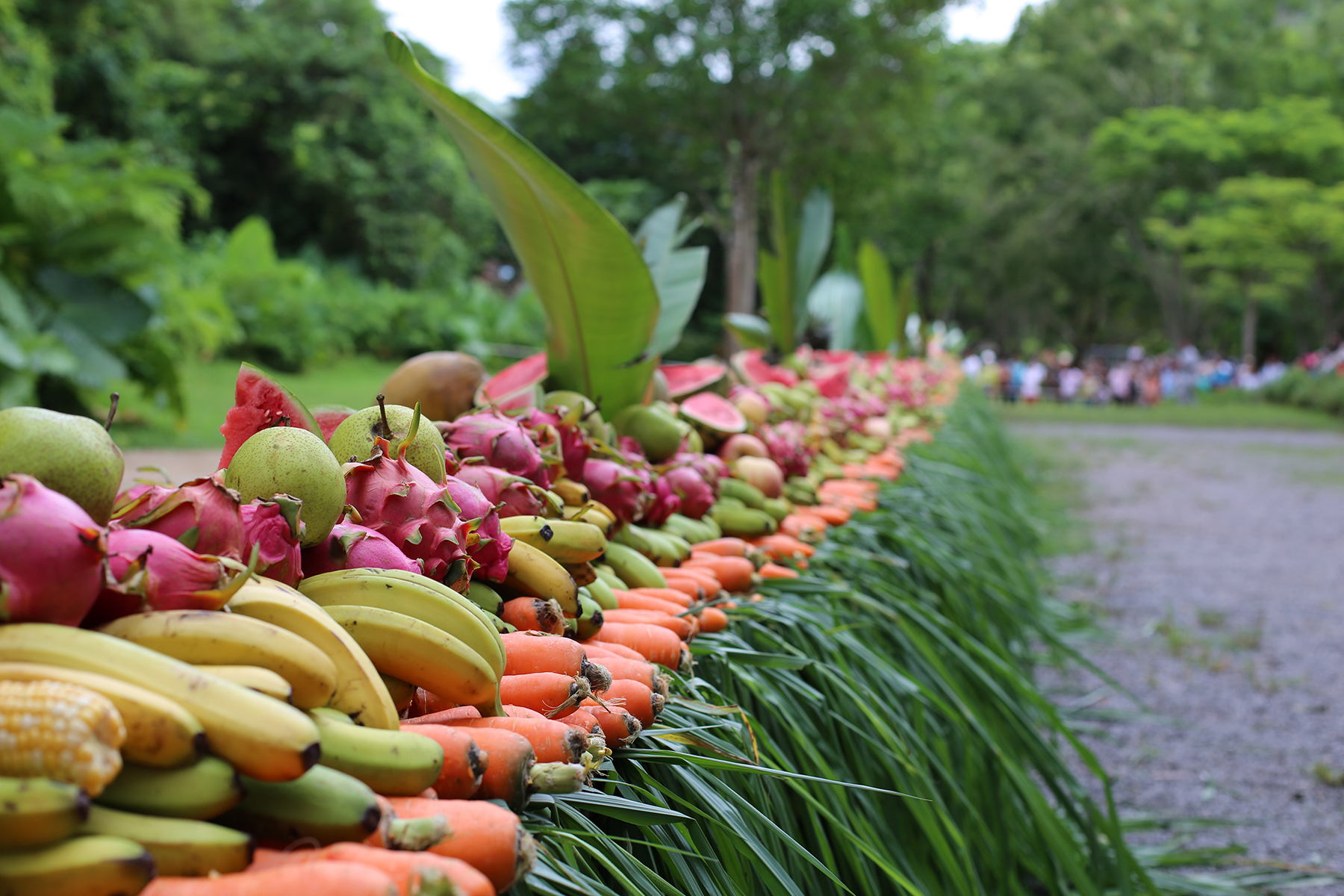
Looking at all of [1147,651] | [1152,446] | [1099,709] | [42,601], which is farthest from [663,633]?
[1152,446]

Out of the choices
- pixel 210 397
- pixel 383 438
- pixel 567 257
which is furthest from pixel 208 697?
pixel 210 397

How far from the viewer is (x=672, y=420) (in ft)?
6.58

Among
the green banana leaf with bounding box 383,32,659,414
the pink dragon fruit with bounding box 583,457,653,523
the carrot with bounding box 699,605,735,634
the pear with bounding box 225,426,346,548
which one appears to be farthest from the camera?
the green banana leaf with bounding box 383,32,659,414

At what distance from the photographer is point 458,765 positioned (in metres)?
0.71

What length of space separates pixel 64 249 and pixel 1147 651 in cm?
657

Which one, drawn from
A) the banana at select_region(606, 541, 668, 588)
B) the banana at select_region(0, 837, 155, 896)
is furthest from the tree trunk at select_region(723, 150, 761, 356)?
the banana at select_region(0, 837, 155, 896)

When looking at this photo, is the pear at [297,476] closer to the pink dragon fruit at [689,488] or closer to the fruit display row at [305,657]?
the fruit display row at [305,657]

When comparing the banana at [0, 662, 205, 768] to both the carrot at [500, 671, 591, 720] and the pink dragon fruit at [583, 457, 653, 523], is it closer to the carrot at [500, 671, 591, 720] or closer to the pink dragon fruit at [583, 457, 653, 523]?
the carrot at [500, 671, 591, 720]

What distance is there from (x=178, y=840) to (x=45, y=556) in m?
0.20

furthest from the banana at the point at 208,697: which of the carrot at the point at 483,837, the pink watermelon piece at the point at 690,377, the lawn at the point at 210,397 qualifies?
the lawn at the point at 210,397

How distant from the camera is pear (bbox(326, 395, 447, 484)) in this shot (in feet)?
3.50

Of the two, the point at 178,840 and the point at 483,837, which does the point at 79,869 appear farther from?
the point at 483,837

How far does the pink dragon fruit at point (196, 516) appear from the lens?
2.44 feet

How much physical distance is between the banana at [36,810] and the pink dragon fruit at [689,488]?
1308 millimetres
